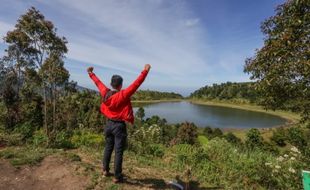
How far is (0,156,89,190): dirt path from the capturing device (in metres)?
3.60

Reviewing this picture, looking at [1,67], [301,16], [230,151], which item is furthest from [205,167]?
[1,67]

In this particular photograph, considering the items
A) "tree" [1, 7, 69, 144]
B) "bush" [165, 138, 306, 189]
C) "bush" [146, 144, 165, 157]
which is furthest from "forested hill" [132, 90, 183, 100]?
"bush" [165, 138, 306, 189]

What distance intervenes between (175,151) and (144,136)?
0.84 m

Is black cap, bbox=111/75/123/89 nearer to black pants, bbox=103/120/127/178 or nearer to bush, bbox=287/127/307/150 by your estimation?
black pants, bbox=103/120/127/178

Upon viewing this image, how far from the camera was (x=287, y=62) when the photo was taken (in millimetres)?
4328

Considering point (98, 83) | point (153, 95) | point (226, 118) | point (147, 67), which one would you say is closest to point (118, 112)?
point (98, 83)

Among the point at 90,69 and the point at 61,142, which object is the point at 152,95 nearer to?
the point at 61,142

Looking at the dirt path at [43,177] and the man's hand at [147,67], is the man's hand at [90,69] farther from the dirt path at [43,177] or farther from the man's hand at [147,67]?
the dirt path at [43,177]

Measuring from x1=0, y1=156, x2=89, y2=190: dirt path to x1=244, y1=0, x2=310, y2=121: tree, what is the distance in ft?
11.7

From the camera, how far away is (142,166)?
4938 mm

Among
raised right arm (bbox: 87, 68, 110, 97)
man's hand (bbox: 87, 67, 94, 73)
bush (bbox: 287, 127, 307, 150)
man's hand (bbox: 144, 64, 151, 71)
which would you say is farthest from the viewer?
bush (bbox: 287, 127, 307, 150)

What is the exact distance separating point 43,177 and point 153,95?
117m

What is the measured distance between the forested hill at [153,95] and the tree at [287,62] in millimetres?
90199

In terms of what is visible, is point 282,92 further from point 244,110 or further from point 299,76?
point 244,110
